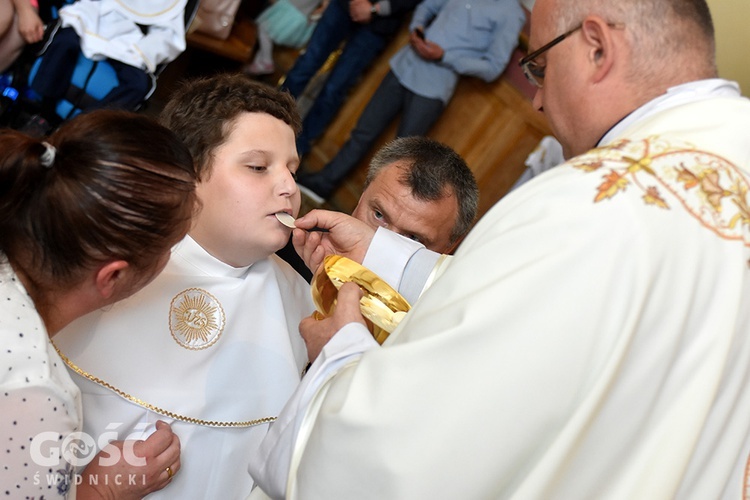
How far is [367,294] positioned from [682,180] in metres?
0.85

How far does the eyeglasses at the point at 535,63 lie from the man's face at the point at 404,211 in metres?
0.92

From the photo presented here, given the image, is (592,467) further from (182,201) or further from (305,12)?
(305,12)

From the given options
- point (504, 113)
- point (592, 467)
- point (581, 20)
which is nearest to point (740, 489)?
point (592, 467)

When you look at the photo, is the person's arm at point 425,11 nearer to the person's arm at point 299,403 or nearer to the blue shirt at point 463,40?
the blue shirt at point 463,40

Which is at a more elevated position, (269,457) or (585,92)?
(585,92)

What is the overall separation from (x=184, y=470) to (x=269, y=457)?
0.51 meters

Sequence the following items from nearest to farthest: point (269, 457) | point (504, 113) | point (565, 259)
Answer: point (565, 259)
point (269, 457)
point (504, 113)

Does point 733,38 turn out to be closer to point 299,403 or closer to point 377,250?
point 377,250

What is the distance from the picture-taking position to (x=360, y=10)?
5.87 metres

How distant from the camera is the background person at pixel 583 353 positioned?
1.29 meters

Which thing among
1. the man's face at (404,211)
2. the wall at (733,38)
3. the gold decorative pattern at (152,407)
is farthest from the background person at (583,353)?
the wall at (733,38)

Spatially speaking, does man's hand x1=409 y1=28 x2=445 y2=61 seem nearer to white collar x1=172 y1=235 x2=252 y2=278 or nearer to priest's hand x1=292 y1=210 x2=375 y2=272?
priest's hand x1=292 y1=210 x2=375 y2=272

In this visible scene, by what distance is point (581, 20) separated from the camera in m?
1.68

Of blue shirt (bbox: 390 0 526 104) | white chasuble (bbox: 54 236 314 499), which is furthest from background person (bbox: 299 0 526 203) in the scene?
white chasuble (bbox: 54 236 314 499)
